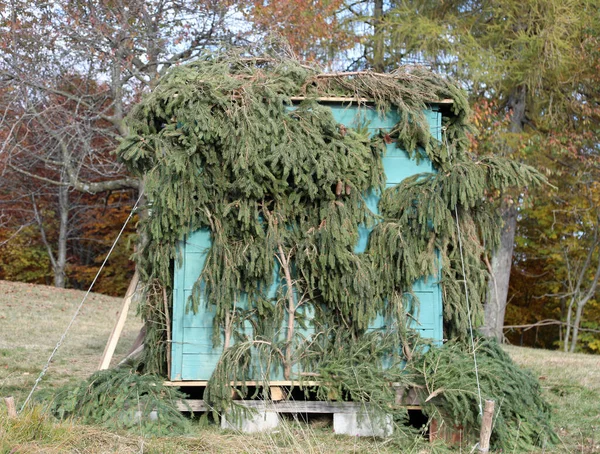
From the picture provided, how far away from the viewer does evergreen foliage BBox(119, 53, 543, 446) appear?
19.6 feet

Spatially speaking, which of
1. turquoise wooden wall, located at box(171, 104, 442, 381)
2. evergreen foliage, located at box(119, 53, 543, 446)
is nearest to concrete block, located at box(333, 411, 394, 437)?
evergreen foliage, located at box(119, 53, 543, 446)

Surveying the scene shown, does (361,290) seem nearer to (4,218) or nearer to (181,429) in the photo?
(181,429)

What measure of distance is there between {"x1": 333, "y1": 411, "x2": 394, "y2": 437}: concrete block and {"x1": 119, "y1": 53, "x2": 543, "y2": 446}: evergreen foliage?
0.60ft

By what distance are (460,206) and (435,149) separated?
604mm

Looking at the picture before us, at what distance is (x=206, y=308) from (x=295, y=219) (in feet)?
3.82

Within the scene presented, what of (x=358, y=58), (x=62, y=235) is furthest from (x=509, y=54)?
(x=62, y=235)

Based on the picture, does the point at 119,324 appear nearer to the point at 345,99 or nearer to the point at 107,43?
the point at 345,99

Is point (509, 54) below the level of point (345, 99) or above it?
above

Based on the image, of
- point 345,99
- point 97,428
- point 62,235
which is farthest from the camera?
point 62,235

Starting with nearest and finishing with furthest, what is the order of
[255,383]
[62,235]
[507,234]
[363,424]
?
[363,424] < [255,383] < [507,234] < [62,235]

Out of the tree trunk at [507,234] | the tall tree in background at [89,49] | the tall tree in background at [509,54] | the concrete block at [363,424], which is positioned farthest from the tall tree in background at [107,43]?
the concrete block at [363,424]

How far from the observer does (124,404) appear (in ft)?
18.6

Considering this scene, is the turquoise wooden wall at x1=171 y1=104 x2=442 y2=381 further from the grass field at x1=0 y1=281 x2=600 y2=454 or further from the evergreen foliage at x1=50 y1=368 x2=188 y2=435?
the grass field at x1=0 y1=281 x2=600 y2=454

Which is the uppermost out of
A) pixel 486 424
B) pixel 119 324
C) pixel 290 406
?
pixel 119 324
